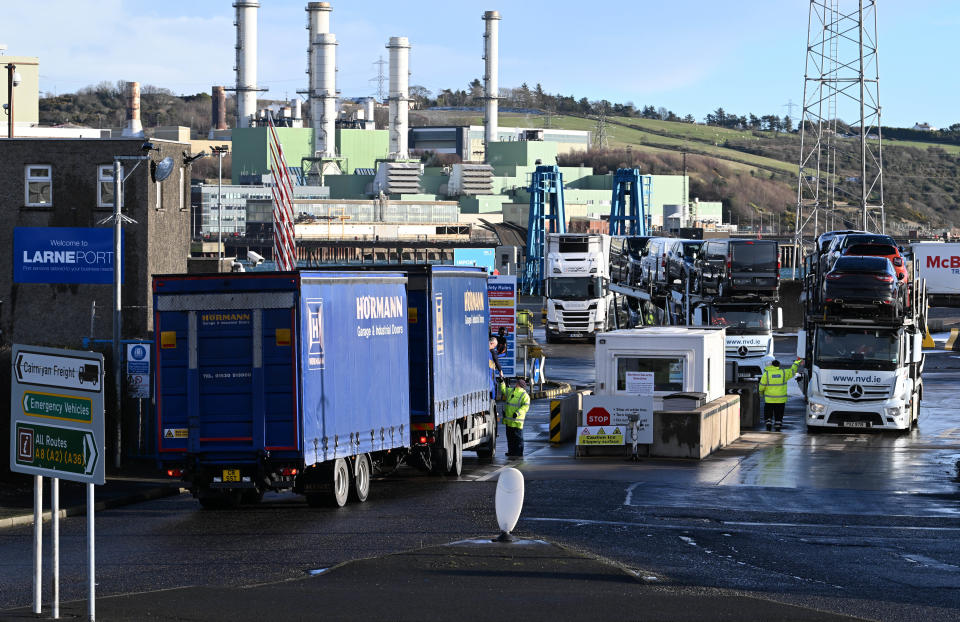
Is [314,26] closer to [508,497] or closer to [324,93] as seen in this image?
[324,93]

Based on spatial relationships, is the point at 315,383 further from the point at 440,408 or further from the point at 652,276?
the point at 652,276

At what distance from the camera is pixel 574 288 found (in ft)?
202

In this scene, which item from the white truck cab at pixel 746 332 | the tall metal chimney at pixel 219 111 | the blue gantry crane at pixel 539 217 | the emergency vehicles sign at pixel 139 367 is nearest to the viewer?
the emergency vehicles sign at pixel 139 367

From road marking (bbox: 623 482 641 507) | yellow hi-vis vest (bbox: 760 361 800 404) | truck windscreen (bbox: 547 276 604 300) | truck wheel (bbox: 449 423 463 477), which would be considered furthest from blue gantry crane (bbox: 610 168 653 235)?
road marking (bbox: 623 482 641 507)

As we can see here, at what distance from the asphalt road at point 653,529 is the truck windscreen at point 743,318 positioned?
15014 mm

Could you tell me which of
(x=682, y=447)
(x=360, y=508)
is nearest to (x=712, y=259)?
(x=682, y=447)

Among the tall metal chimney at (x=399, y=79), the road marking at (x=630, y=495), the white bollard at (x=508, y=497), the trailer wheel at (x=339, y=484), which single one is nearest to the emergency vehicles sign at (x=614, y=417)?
the road marking at (x=630, y=495)

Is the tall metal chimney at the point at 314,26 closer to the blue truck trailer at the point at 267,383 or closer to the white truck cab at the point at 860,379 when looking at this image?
the white truck cab at the point at 860,379

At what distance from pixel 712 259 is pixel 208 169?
523ft

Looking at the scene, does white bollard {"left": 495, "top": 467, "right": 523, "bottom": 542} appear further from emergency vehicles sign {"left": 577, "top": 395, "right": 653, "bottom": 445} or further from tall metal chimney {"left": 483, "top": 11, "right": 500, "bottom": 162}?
tall metal chimney {"left": 483, "top": 11, "right": 500, "bottom": 162}

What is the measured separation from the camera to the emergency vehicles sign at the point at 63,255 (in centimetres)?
3234

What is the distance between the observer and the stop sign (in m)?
26.4

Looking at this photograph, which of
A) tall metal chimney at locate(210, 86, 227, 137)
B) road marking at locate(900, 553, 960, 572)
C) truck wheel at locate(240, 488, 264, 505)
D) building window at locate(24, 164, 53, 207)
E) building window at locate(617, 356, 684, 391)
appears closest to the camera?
road marking at locate(900, 553, 960, 572)

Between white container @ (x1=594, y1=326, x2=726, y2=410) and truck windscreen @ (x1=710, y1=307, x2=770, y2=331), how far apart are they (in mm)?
12414
